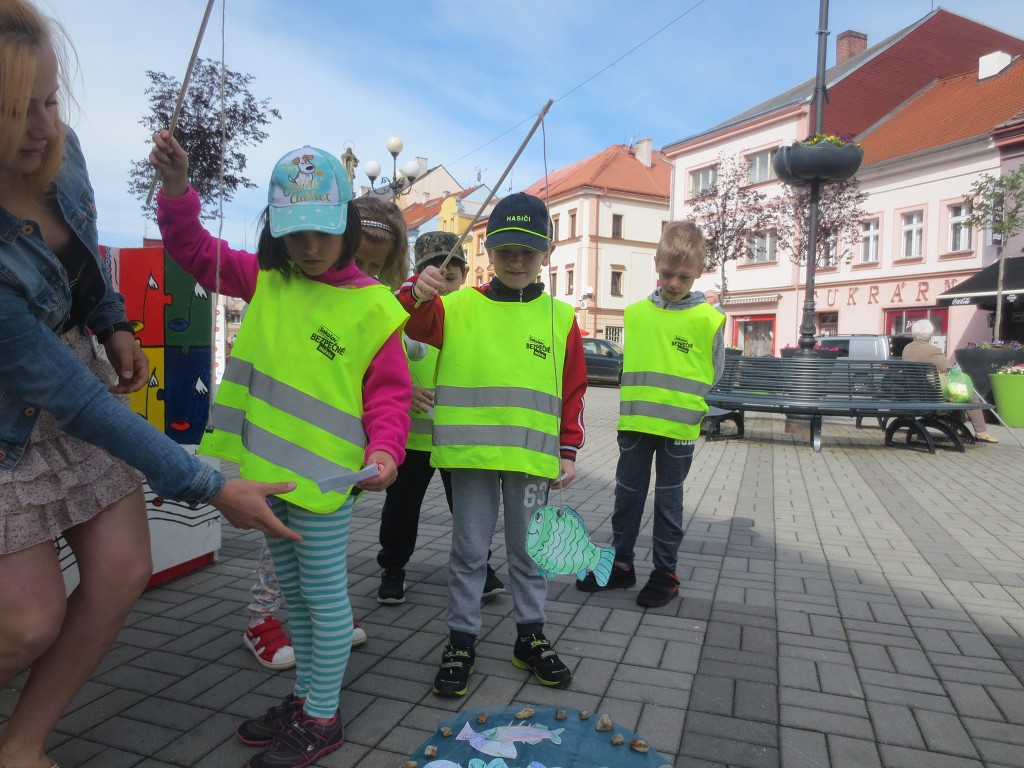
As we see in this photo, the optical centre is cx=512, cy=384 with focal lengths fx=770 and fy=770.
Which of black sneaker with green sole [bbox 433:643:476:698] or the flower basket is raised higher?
the flower basket

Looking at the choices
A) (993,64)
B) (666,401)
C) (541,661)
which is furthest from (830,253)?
(541,661)

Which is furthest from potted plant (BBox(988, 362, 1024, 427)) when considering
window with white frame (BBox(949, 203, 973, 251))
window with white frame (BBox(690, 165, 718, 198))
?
window with white frame (BBox(690, 165, 718, 198))

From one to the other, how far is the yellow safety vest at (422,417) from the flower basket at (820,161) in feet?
28.5

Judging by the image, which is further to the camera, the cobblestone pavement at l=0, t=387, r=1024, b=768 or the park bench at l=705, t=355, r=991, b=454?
the park bench at l=705, t=355, r=991, b=454

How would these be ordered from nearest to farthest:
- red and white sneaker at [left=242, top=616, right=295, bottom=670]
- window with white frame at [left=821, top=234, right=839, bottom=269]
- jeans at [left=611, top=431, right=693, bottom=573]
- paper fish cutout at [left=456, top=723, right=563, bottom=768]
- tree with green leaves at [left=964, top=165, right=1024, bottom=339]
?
1. paper fish cutout at [left=456, top=723, right=563, bottom=768]
2. red and white sneaker at [left=242, top=616, right=295, bottom=670]
3. jeans at [left=611, top=431, right=693, bottom=573]
4. tree with green leaves at [left=964, top=165, right=1024, bottom=339]
5. window with white frame at [left=821, top=234, right=839, bottom=269]

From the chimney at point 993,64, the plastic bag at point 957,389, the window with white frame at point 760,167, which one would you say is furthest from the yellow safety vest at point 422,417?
the chimney at point 993,64

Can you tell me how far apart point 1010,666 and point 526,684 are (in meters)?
1.84

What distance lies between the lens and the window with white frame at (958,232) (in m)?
23.0

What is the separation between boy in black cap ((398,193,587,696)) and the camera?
267cm

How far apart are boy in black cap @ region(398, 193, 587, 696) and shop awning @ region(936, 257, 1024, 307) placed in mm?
19806

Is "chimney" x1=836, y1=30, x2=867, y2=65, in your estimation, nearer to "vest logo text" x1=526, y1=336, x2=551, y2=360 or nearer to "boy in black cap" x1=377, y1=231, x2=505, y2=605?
"boy in black cap" x1=377, y1=231, x2=505, y2=605

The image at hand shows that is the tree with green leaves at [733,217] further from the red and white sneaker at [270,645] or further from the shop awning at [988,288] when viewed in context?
the red and white sneaker at [270,645]

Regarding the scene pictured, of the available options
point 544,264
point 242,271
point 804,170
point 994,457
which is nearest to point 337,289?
point 242,271

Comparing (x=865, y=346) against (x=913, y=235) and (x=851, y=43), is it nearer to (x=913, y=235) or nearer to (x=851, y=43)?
(x=913, y=235)
